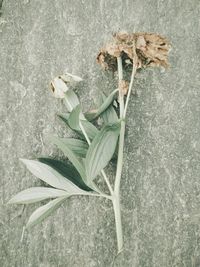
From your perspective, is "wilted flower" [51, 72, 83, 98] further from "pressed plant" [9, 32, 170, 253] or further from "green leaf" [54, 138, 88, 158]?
"green leaf" [54, 138, 88, 158]

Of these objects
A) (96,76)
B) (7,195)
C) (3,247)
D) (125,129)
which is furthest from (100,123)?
(3,247)

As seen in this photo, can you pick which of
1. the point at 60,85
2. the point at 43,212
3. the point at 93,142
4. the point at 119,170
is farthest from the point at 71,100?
the point at 43,212

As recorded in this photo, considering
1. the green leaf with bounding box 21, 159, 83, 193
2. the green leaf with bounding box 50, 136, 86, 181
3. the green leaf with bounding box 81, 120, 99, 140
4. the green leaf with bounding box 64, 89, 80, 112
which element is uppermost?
the green leaf with bounding box 64, 89, 80, 112

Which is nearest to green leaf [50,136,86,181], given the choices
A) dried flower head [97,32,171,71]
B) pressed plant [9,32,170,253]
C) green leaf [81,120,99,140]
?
pressed plant [9,32,170,253]

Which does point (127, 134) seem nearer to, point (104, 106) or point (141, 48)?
point (104, 106)

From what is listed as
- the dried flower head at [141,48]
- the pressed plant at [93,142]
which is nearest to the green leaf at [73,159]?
the pressed plant at [93,142]

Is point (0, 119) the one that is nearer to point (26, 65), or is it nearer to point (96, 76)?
point (26, 65)
